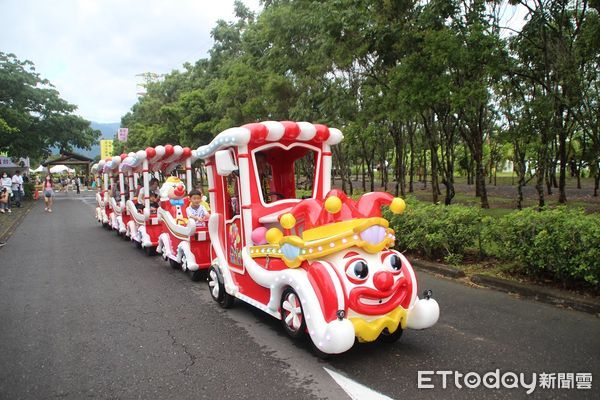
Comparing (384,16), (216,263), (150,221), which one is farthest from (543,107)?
(150,221)

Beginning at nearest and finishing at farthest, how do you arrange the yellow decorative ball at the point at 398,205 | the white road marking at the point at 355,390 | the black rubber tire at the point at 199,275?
the white road marking at the point at 355,390 < the yellow decorative ball at the point at 398,205 < the black rubber tire at the point at 199,275

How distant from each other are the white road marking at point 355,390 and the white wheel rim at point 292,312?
0.72 meters

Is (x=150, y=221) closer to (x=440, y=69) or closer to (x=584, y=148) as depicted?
(x=440, y=69)

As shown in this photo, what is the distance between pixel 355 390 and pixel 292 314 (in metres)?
1.15

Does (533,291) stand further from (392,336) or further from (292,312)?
(292,312)

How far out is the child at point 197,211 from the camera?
8.16 metres

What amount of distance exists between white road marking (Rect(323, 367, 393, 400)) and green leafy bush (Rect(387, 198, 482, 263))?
450 centimetres

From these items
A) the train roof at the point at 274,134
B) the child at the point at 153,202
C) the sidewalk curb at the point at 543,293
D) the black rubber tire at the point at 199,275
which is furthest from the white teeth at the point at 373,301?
the child at the point at 153,202

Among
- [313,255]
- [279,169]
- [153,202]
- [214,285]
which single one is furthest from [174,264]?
[313,255]

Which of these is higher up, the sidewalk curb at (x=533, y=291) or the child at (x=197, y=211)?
the child at (x=197, y=211)

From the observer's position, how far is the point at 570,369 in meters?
4.11

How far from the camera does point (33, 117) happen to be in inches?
1158

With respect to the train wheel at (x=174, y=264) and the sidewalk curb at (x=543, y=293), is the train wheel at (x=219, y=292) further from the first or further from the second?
the sidewalk curb at (x=543, y=293)

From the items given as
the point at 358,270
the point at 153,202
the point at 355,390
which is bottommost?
the point at 355,390
